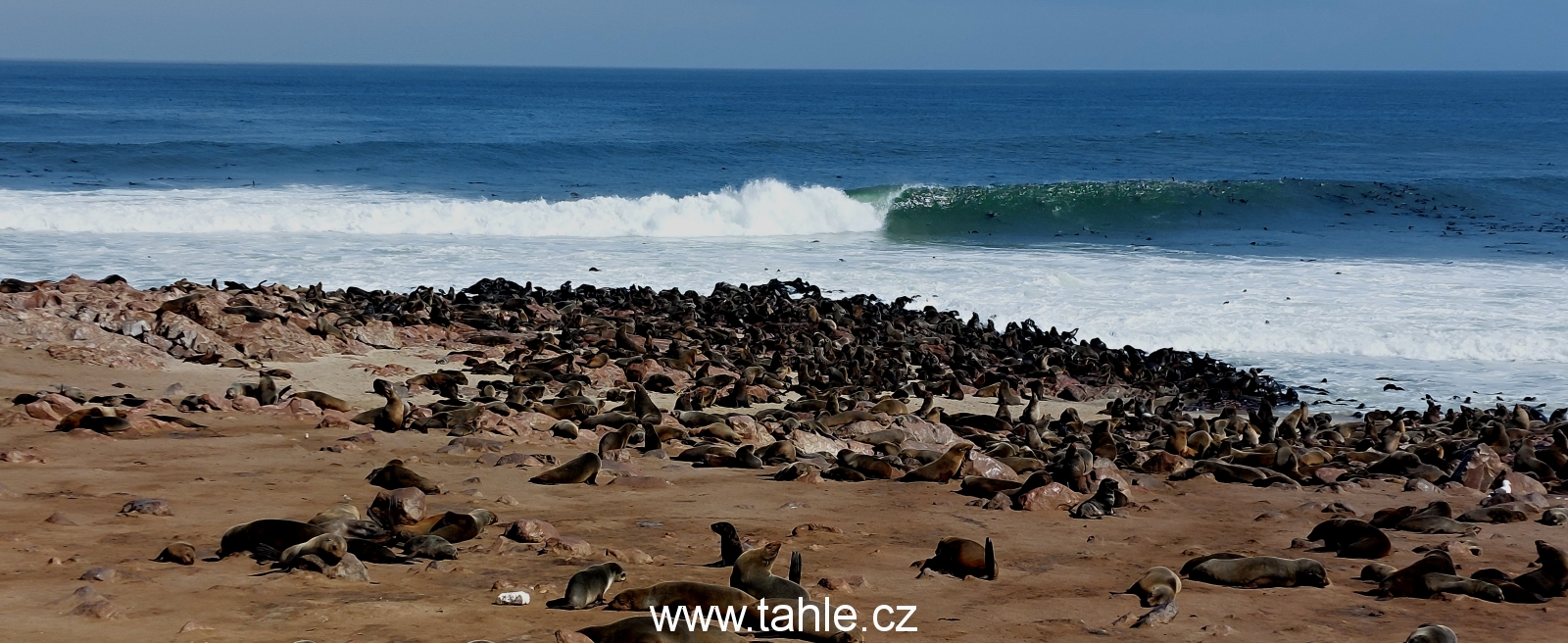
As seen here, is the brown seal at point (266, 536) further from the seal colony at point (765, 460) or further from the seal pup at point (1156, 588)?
the seal pup at point (1156, 588)

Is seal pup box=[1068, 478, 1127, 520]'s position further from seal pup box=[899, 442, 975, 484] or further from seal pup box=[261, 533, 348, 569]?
seal pup box=[261, 533, 348, 569]

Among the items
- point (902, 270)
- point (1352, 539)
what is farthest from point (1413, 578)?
point (902, 270)

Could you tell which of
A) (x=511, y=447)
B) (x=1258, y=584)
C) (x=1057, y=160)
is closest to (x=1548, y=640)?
(x=1258, y=584)

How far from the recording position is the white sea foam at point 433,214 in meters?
23.0

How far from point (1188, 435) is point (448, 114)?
6323cm

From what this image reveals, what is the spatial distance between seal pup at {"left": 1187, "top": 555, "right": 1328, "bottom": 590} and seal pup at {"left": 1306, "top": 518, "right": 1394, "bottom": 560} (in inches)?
23.4

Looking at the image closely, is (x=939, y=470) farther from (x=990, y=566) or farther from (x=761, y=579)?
(x=761, y=579)

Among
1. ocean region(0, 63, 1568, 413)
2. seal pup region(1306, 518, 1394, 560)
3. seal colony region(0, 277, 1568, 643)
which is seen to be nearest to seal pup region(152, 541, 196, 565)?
seal colony region(0, 277, 1568, 643)

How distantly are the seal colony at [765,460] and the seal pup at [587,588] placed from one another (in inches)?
0.6

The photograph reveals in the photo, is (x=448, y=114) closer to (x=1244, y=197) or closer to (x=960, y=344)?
(x=1244, y=197)

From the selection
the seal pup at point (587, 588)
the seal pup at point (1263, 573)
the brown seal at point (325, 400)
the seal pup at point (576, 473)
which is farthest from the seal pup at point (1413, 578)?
the brown seal at point (325, 400)

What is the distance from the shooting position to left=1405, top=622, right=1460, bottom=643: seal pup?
3.88 metres

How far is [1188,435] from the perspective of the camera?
836cm

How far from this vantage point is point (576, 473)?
600 cm
